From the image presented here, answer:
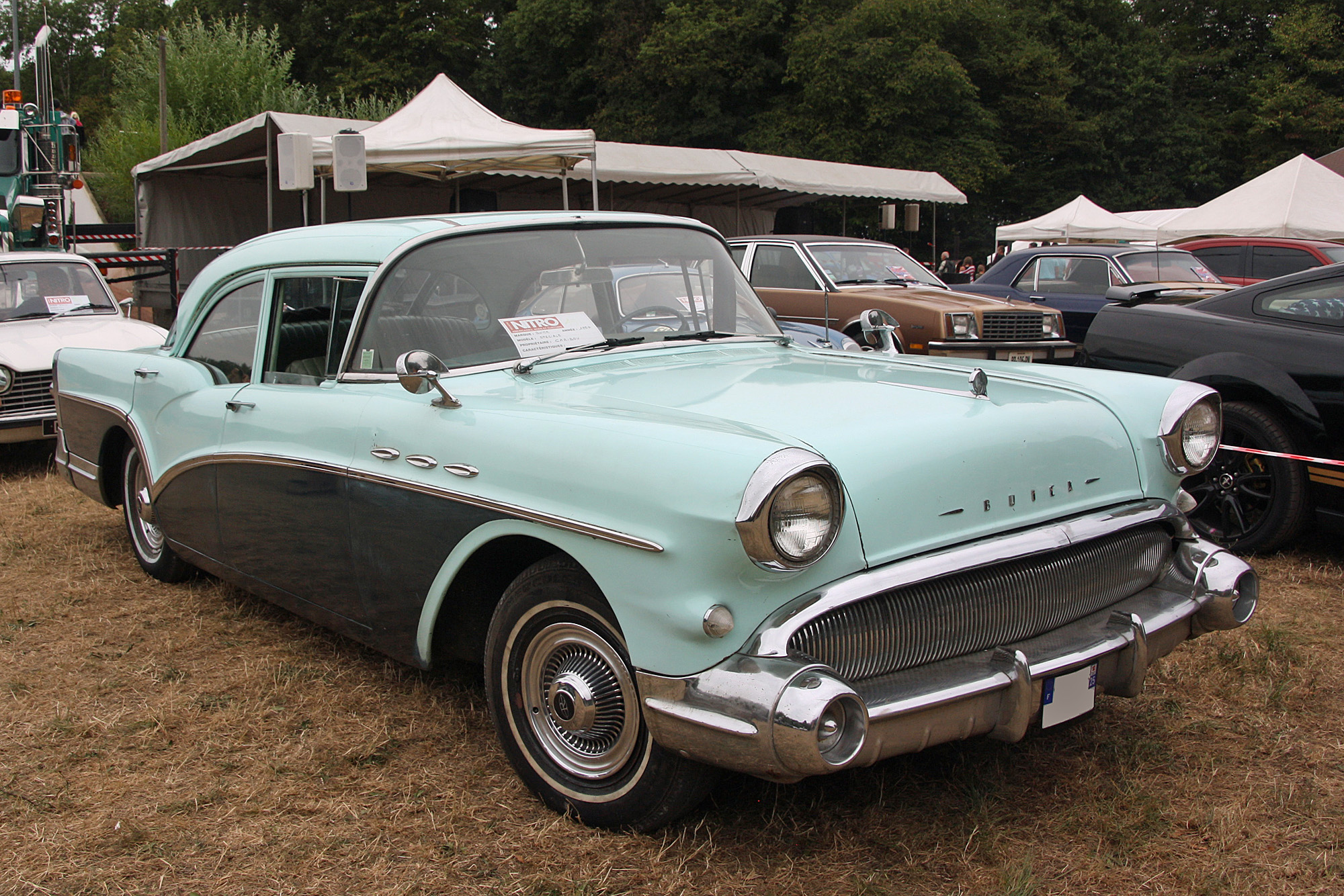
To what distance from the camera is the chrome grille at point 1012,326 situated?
9.16 metres

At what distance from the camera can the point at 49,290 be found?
873cm

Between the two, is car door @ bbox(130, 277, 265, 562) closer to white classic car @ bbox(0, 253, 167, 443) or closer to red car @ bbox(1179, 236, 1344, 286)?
white classic car @ bbox(0, 253, 167, 443)

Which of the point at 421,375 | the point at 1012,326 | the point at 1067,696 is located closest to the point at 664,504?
the point at 421,375

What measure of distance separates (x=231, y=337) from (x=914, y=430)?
112 inches

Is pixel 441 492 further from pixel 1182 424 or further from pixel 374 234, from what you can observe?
pixel 1182 424

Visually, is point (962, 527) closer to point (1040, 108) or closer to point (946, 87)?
point (946, 87)

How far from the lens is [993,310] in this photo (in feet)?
30.1

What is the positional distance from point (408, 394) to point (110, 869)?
4.67 ft

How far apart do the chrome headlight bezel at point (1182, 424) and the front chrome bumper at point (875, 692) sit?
0.38 meters

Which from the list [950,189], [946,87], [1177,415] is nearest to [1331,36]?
[946,87]

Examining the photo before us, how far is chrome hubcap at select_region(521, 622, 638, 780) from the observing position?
8.49 ft

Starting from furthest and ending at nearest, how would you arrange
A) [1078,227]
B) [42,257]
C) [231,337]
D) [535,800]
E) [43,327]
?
[1078,227], [42,257], [43,327], [231,337], [535,800]

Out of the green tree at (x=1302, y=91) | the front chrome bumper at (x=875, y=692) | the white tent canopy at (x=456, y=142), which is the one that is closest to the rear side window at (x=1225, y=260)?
the white tent canopy at (x=456, y=142)

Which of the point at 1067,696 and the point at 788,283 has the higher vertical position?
the point at 788,283
